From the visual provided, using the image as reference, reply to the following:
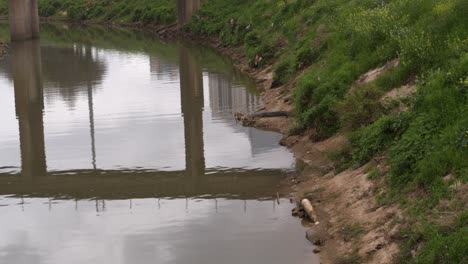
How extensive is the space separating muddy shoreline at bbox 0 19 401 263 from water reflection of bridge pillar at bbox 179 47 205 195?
260 cm

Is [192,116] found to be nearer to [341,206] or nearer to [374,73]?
[374,73]

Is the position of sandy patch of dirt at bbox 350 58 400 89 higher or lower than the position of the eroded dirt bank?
higher

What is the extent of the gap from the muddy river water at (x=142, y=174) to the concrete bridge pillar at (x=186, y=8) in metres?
23.4

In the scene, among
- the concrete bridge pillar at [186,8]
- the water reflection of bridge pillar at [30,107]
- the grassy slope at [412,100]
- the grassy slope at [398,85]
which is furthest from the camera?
the concrete bridge pillar at [186,8]

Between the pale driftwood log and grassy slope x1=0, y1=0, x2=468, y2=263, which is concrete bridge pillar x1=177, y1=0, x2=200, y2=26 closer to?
grassy slope x1=0, y1=0, x2=468, y2=263

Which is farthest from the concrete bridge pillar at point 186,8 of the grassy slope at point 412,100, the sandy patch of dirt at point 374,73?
the sandy patch of dirt at point 374,73

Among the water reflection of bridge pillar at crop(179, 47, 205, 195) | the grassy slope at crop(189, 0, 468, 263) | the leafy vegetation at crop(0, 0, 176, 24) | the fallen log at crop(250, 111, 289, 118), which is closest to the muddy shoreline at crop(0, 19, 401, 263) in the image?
the grassy slope at crop(189, 0, 468, 263)

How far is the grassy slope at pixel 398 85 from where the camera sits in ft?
45.8

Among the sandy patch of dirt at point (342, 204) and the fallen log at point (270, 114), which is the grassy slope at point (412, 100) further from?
the fallen log at point (270, 114)

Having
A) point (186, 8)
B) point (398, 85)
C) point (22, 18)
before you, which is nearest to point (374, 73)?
point (398, 85)

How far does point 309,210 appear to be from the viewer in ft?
Answer: 55.3

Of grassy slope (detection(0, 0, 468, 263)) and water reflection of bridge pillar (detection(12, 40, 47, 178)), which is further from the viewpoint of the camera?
water reflection of bridge pillar (detection(12, 40, 47, 178))

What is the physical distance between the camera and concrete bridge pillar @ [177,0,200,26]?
210 feet

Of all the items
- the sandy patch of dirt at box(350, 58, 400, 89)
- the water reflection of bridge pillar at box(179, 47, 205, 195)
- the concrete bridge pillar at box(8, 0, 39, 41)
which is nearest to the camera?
the water reflection of bridge pillar at box(179, 47, 205, 195)
